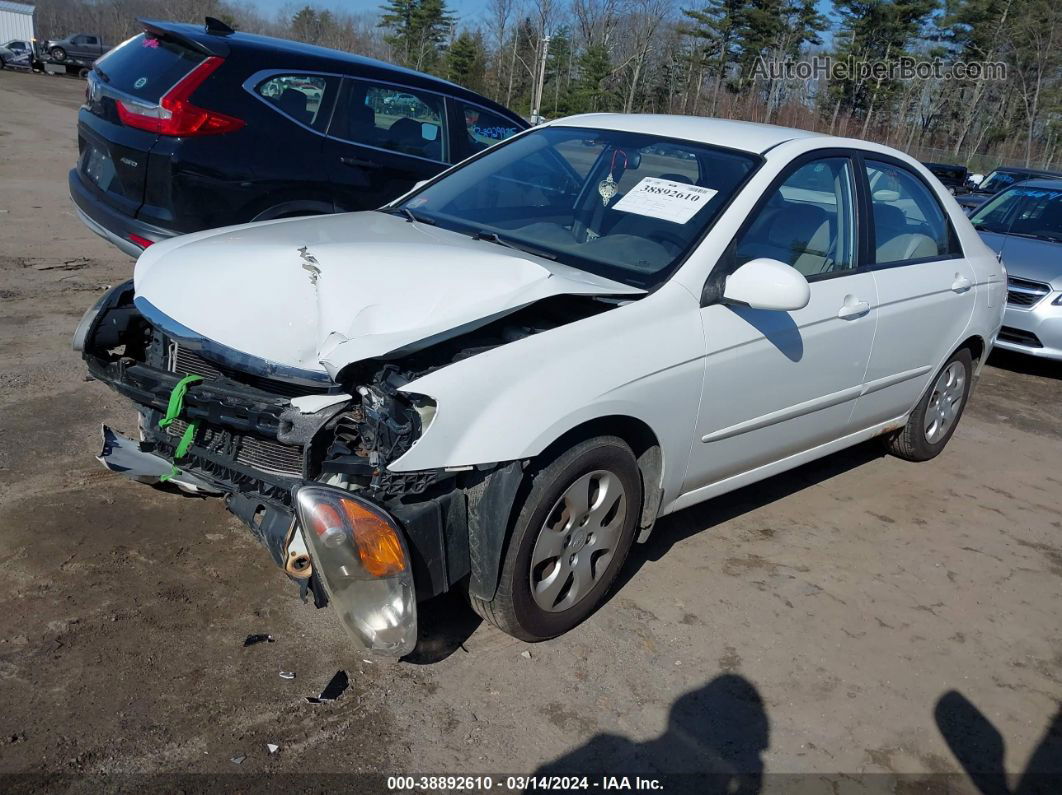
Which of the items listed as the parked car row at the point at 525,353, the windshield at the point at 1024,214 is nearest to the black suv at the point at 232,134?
the parked car row at the point at 525,353

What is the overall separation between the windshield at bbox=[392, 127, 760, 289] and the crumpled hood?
0.26 metres

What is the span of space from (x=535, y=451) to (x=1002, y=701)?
2027 mm

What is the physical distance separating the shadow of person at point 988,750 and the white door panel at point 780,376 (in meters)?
1.22

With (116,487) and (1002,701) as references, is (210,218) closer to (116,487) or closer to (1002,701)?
(116,487)

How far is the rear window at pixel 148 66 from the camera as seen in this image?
5727 mm

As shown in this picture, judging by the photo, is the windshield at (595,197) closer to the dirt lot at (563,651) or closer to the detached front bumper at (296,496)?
the detached front bumper at (296,496)

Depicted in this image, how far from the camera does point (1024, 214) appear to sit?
915 cm

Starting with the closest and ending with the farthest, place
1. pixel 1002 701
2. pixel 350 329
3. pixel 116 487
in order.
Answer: pixel 350 329 < pixel 1002 701 < pixel 116 487

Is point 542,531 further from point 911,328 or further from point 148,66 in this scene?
point 148,66

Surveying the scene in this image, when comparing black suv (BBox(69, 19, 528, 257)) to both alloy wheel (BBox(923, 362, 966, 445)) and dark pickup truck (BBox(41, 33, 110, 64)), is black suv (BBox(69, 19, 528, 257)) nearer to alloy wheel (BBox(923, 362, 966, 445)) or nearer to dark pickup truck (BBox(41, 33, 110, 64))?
alloy wheel (BBox(923, 362, 966, 445))

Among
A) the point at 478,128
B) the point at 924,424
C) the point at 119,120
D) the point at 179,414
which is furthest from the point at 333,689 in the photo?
the point at 478,128

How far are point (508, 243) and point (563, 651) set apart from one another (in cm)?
166

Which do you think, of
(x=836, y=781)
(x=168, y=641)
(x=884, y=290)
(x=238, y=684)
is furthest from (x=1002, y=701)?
(x=168, y=641)

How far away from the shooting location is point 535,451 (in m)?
2.88
